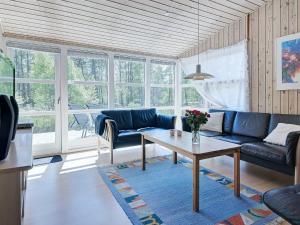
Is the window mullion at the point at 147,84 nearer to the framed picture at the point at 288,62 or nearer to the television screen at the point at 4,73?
the framed picture at the point at 288,62

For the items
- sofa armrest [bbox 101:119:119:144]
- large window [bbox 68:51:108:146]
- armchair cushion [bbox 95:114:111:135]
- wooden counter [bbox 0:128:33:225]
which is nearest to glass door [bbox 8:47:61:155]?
large window [bbox 68:51:108:146]

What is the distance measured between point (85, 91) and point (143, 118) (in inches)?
52.6

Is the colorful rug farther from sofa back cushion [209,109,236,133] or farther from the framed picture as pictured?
the framed picture

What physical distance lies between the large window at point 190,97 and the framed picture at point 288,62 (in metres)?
1.78

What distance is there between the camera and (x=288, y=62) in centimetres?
318

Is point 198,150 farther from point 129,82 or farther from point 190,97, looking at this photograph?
point 190,97

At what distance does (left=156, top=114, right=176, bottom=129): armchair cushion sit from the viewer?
4.27 metres

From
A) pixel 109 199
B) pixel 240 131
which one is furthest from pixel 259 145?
pixel 109 199

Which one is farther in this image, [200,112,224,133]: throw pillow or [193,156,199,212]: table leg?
Answer: [200,112,224,133]: throw pillow

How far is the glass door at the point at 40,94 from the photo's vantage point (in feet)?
12.3

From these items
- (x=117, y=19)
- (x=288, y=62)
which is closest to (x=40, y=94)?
(x=117, y=19)

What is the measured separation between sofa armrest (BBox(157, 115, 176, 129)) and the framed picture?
1.92 meters

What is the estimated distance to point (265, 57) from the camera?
11.6ft

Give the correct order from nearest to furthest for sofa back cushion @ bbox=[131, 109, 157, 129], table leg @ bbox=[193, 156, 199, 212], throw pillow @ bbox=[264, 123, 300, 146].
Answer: table leg @ bbox=[193, 156, 199, 212] < throw pillow @ bbox=[264, 123, 300, 146] < sofa back cushion @ bbox=[131, 109, 157, 129]
